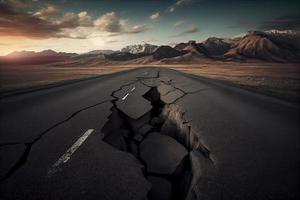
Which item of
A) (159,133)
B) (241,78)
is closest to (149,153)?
(159,133)

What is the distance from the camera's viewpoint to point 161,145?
15.5 feet

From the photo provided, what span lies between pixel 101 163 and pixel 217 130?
2.69 metres

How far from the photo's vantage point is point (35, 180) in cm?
282

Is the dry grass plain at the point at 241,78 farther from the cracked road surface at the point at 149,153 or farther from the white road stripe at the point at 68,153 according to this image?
the white road stripe at the point at 68,153

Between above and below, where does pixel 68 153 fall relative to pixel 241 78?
above

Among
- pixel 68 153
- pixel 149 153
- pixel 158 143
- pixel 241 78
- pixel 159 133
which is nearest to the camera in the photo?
pixel 68 153

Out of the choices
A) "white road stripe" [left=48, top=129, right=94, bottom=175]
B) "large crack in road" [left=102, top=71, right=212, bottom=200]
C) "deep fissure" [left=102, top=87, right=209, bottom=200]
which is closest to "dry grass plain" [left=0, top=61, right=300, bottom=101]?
"deep fissure" [left=102, top=87, right=209, bottom=200]

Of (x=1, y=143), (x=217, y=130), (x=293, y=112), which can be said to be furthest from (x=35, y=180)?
(x=293, y=112)

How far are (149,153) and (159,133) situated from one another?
127cm

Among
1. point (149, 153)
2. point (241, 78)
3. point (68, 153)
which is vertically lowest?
point (241, 78)

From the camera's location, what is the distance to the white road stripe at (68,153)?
309cm

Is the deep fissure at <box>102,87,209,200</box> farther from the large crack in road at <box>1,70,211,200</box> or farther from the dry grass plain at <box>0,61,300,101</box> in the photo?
the dry grass plain at <box>0,61,300,101</box>

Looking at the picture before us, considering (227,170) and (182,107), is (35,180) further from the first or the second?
(182,107)

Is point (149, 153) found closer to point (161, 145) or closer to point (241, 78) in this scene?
point (161, 145)
